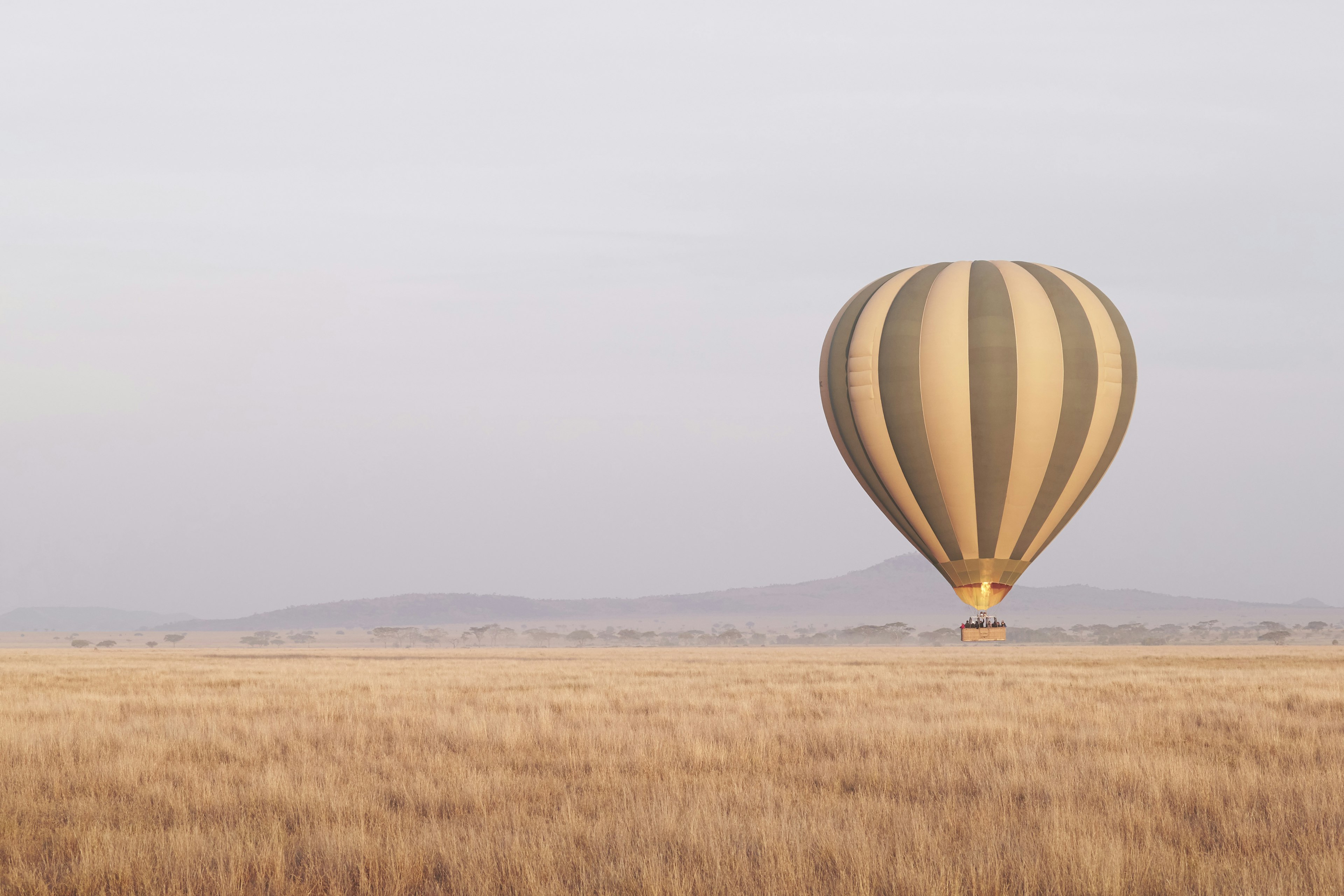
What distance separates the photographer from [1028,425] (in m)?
34.8

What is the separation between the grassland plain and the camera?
8320 mm

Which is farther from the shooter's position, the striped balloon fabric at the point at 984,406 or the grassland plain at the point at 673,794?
the striped balloon fabric at the point at 984,406

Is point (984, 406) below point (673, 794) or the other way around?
the other way around

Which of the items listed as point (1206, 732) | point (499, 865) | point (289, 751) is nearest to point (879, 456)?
point (1206, 732)

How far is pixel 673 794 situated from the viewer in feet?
38.9

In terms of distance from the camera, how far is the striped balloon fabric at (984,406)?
114 feet

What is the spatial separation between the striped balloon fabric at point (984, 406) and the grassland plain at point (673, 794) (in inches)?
384

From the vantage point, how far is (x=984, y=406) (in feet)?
114

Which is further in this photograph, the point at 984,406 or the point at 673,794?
the point at 984,406

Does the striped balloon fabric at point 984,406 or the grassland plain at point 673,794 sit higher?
the striped balloon fabric at point 984,406

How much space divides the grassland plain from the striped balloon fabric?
9.76m

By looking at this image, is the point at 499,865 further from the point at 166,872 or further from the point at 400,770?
the point at 400,770

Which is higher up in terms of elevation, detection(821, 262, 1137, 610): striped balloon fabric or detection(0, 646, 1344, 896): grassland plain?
detection(821, 262, 1137, 610): striped balloon fabric

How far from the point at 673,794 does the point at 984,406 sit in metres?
24.9
